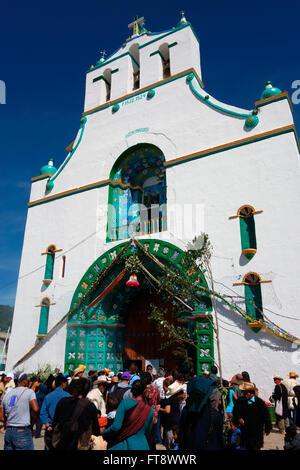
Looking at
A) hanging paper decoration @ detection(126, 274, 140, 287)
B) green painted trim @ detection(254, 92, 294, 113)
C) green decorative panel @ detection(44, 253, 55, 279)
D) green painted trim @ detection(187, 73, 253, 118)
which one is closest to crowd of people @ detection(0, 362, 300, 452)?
hanging paper decoration @ detection(126, 274, 140, 287)

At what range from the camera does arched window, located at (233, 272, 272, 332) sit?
1012 cm

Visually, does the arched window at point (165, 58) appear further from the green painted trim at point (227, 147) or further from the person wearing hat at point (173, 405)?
the person wearing hat at point (173, 405)

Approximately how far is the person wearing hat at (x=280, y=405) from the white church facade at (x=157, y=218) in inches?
33.3

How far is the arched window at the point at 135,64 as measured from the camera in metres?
17.0

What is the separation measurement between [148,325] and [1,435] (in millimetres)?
5828

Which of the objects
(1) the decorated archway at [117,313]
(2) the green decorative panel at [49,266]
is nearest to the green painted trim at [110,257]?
(1) the decorated archway at [117,313]

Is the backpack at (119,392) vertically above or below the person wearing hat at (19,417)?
above

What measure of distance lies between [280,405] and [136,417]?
679 cm

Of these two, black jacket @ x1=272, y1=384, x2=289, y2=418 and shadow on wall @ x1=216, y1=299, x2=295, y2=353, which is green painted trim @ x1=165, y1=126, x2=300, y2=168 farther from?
black jacket @ x1=272, y1=384, x2=289, y2=418

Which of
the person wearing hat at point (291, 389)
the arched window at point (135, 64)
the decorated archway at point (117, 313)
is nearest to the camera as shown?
Answer: the person wearing hat at point (291, 389)

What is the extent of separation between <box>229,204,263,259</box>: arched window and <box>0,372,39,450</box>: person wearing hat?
24.6 ft

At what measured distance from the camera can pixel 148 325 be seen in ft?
43.1
